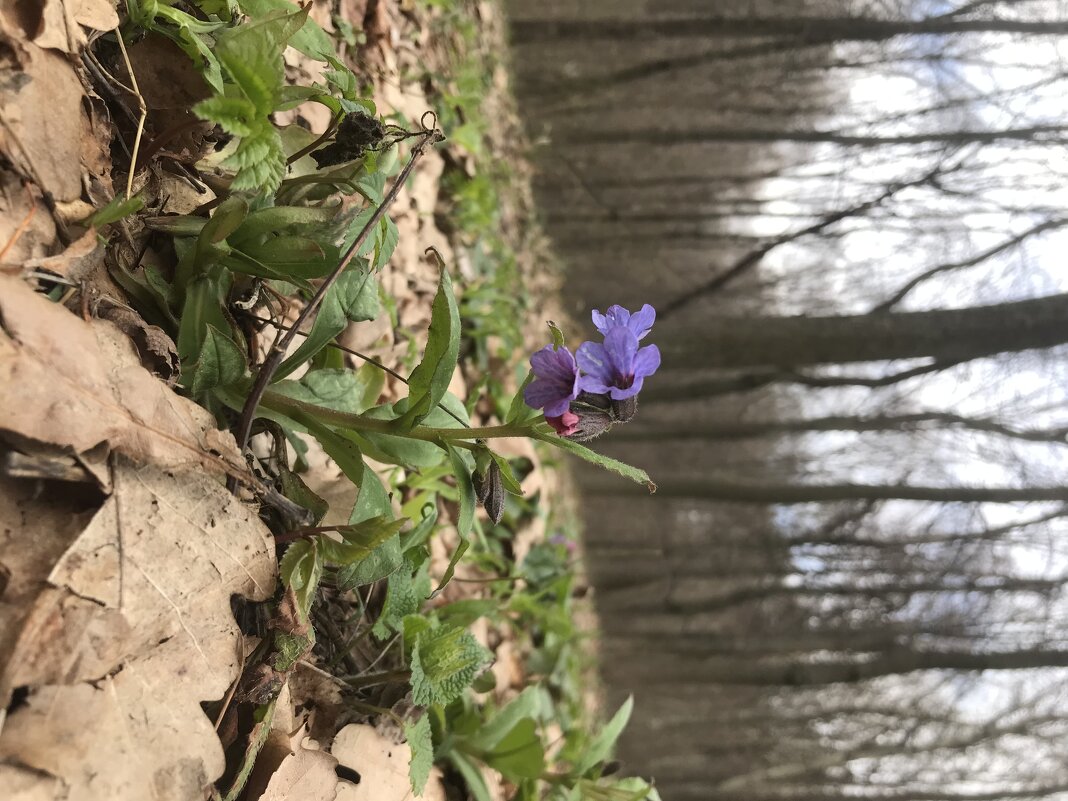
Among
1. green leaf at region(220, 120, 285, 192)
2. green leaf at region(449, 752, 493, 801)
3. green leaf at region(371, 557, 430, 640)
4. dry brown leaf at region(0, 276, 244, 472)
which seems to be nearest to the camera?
dry brown leaf at region(0, 276, 244, 472)

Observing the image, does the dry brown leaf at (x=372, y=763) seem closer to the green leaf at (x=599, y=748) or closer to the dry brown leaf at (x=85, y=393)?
the dry brown leaf at (x=85, y=393)

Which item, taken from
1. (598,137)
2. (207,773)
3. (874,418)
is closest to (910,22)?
(598,137)

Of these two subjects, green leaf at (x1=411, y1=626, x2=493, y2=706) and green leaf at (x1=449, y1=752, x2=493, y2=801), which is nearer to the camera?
green leaf at (x1=411, y1=626, x2=493, y2=706)

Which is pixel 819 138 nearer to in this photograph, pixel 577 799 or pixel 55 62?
pixel 577 799

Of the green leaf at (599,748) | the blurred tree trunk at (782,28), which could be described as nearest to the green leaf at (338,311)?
the green leaf at (599,748)

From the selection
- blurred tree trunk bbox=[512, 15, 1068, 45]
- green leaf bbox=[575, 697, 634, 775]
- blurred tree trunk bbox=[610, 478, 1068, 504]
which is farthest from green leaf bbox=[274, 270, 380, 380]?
blurred tree trunk bbox=[512, 15, 1068, 45]

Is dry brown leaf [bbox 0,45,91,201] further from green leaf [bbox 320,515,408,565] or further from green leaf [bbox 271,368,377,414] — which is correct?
green leaf [bbox 320,515,408,565]
